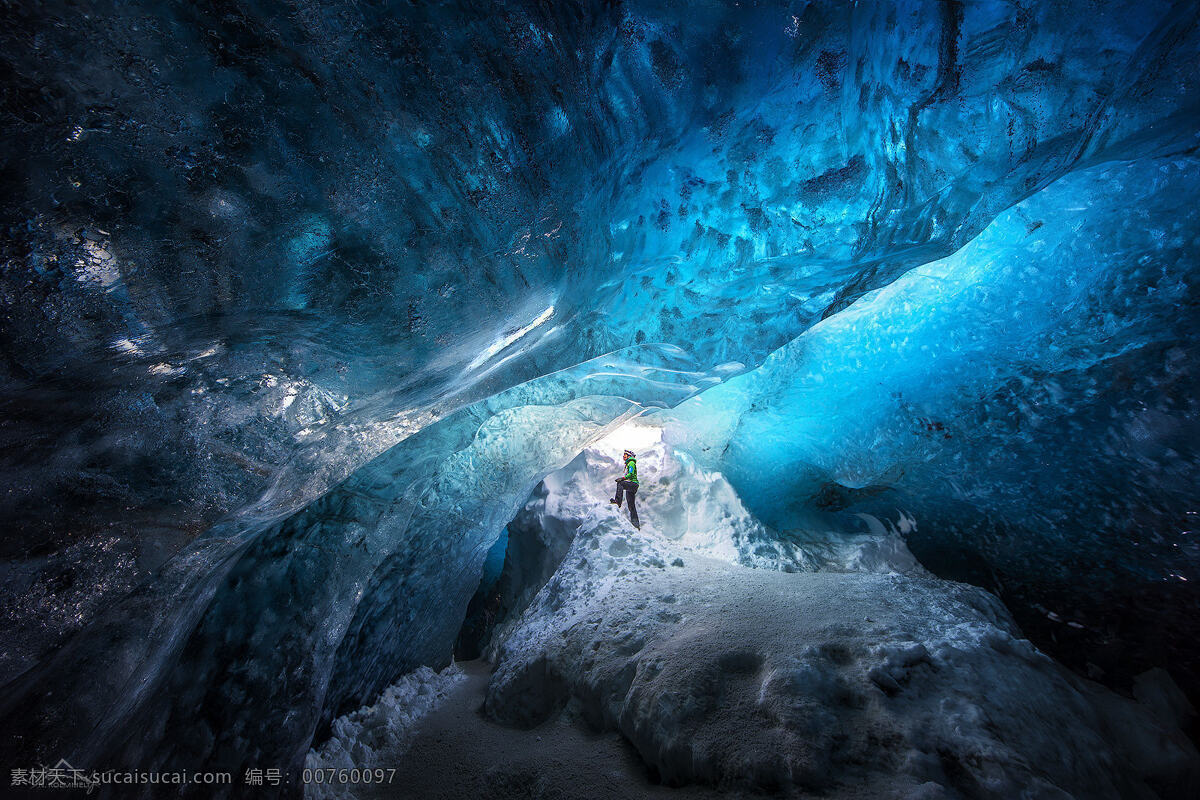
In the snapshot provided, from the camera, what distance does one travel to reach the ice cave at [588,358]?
155 centimetres

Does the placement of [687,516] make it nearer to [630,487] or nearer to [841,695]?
[630,487]

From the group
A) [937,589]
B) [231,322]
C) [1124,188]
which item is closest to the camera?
[231,322]

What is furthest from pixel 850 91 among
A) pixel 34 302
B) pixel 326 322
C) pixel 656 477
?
pixel 656 477

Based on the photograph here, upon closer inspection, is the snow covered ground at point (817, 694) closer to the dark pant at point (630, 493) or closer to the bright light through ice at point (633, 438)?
the dark pant at point (630, 493)

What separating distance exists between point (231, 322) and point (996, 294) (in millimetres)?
5087

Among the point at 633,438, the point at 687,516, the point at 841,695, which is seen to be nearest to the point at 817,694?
the point at 841,695

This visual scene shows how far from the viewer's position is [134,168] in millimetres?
1384

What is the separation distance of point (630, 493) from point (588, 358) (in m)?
2.86

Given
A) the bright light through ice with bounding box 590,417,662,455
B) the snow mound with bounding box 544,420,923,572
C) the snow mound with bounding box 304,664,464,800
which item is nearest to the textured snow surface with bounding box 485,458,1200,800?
the snow mound with bounding box 304,664,464,800

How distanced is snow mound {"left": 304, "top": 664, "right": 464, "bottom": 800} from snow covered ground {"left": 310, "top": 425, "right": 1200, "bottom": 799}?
0.07 ft

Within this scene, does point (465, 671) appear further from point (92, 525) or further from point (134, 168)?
point (134, 168)

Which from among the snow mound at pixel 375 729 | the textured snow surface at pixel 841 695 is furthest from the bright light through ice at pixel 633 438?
the snow mound at pixel 375 729

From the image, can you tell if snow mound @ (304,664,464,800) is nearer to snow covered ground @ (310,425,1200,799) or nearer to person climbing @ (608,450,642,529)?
snow covered ground @ (310,425,1200,799)

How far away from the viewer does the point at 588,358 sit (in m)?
3.67
